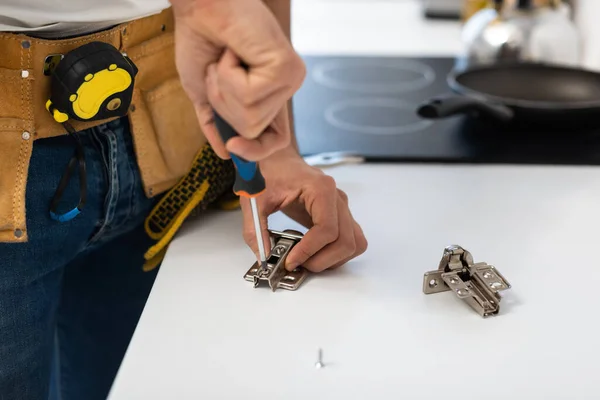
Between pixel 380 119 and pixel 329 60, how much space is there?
0.35 m

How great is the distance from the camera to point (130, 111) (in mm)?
794

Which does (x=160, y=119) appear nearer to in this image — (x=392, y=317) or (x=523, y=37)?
(x=392, y=317)

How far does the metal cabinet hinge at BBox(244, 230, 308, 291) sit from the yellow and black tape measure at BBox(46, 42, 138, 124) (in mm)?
221

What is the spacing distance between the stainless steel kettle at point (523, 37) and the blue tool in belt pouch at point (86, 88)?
0.88 meters

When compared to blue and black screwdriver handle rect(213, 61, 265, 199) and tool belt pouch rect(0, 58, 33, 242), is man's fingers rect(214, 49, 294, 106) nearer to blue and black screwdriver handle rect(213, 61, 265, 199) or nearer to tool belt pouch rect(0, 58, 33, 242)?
blue and black screwdriver handle rect(213, 61, 265, 199)

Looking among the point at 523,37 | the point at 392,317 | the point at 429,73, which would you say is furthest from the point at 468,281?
the point at 523,37

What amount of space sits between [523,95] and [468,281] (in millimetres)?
598

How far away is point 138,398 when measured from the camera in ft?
1.94

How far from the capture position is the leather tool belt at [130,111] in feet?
2.30

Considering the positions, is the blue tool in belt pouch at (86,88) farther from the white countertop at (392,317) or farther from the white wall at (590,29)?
the white wall at (590,29)

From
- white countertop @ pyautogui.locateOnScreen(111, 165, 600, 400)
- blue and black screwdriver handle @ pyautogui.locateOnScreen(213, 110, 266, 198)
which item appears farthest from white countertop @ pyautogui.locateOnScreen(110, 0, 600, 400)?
blue and black screwdriver handle @ pyautogui.locateOnScreen(213, 110, 266, 198)

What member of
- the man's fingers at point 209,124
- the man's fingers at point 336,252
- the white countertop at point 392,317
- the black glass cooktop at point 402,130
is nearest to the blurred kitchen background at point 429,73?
the black glass cooktop at point 402,130

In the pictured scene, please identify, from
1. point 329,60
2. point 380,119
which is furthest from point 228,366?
point 329,60

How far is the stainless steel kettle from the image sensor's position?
4.80 ft
